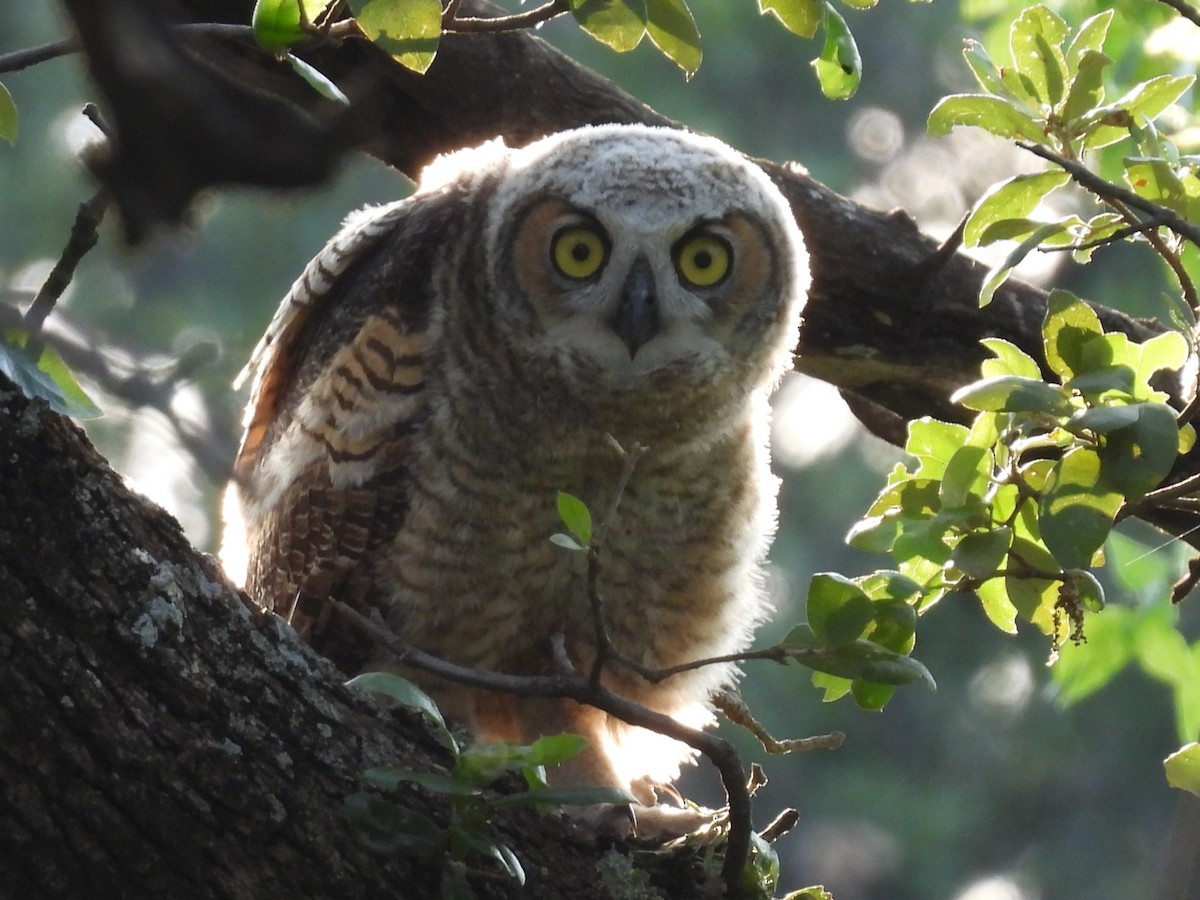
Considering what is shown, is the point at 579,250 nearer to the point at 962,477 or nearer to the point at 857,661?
the point at 962,477

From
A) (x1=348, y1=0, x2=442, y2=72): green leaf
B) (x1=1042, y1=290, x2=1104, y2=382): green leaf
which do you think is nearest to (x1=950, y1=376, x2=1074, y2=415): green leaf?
(x1=1042, y1=290, x2=1104, y2=382): green leaf

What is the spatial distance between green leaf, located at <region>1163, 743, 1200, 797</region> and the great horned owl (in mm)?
973

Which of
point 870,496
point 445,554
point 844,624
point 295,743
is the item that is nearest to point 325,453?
point 445,554

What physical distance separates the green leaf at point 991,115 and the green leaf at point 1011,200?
0.19 ft

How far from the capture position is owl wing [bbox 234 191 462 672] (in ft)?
8.11

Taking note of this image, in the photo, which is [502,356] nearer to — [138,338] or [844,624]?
[844,624]

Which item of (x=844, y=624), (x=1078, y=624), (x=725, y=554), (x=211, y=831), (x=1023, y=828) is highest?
(x=1023, y=828)

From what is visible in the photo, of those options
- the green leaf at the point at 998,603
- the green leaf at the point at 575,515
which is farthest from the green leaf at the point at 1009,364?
the green leaf at the point at 575,515

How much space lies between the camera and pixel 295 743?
1.60 meters

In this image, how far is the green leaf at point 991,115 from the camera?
190 centimetres

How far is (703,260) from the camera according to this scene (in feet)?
9.09

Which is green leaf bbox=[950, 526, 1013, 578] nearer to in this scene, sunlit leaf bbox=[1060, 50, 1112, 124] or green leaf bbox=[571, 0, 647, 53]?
sunlit leaf bbox=[1060, 50, 1112, 124]

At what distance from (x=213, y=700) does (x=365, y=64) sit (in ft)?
4.85

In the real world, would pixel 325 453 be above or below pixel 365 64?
below
